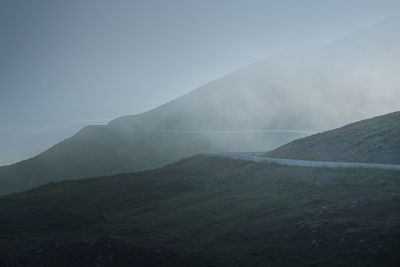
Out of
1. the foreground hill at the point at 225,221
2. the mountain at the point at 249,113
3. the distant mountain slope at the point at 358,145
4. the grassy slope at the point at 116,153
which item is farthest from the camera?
the mountain at the point at 249,113

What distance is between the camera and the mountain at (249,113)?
9006 cm

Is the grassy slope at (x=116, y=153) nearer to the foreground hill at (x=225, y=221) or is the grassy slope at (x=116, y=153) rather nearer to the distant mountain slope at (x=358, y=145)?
the distant mountain slope at (x=358, y=145)

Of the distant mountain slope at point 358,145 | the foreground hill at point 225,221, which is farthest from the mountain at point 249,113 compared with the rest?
the foreground hill at point 225,221

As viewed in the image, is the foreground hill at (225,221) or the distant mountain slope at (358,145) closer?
the foreground hill at (225,221)

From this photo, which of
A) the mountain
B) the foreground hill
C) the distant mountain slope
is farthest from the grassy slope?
the foreground hill

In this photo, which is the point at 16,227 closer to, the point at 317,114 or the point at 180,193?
the point at 180,193

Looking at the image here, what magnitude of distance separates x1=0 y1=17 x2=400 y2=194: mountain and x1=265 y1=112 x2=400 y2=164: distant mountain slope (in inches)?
1765

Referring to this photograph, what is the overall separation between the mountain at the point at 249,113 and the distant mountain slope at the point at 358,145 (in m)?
44.8

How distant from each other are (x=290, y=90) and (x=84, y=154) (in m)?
68.4

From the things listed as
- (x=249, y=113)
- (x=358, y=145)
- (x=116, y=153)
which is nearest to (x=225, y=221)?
(x=358, y=145)

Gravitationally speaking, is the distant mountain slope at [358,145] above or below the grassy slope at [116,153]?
below

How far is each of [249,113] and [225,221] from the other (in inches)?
4186

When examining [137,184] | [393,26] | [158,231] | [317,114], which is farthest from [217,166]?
[393,26]

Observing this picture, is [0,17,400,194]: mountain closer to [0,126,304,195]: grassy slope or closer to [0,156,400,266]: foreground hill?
[0,126,304,195]: grassy slope
